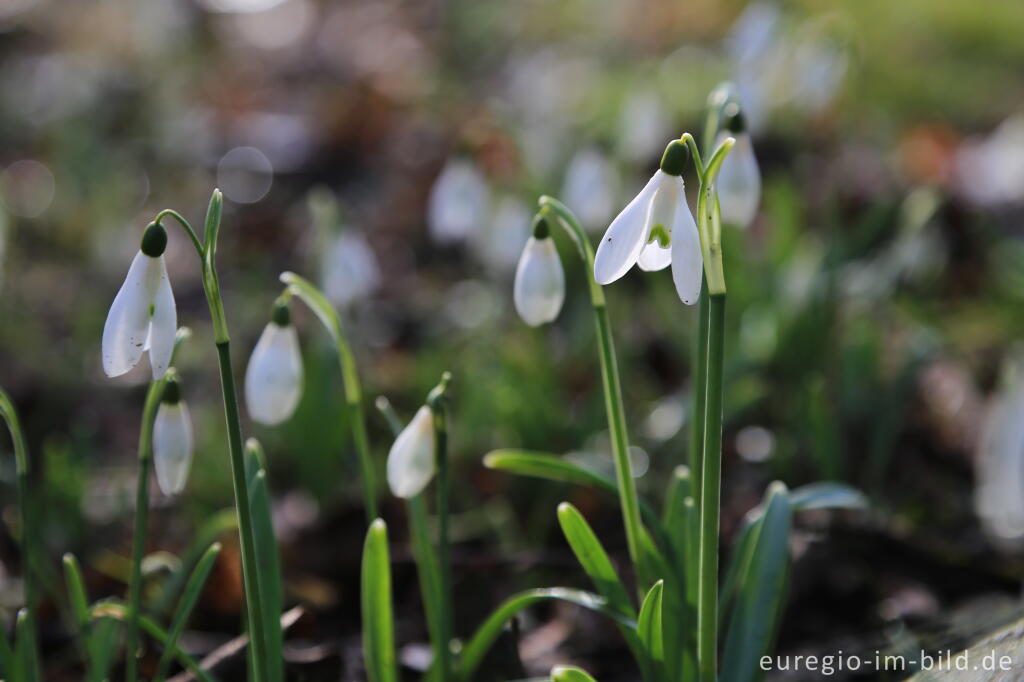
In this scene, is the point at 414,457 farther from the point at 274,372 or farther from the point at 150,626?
the point at 150,626

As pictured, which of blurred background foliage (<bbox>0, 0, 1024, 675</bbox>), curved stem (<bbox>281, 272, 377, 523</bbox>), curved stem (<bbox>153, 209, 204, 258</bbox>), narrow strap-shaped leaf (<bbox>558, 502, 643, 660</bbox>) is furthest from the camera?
blurred background foliage (<bbox>0, 0, 1024, 675</bbox>)

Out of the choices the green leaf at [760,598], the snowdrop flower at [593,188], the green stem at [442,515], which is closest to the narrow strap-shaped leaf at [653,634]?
the green leaf at [760,598]

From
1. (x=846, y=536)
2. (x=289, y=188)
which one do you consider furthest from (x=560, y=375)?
(x=289, y=188)

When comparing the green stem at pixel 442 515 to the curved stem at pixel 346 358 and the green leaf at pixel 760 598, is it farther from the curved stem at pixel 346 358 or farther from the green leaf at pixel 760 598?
the green leaf at pixel 760 598

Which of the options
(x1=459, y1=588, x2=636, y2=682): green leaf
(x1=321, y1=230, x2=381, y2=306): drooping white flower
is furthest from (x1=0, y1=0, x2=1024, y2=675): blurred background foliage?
(x1=459, y1=588, x2=636, y2=682): green leaf

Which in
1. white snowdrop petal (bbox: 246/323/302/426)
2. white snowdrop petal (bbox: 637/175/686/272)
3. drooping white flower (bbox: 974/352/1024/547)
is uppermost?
Answer: white snowdrop petal (bbox: 637/175/686/272)

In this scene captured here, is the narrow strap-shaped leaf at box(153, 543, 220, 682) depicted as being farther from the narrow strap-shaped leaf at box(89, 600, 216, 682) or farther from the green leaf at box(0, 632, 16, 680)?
the green leaf at box(0, 632, 16, 680)

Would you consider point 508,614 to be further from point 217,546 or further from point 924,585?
point 924,585
